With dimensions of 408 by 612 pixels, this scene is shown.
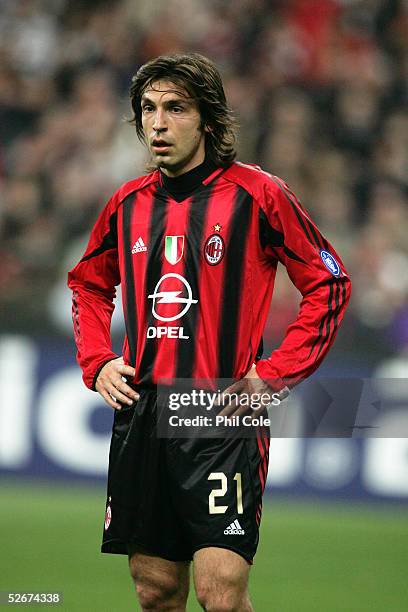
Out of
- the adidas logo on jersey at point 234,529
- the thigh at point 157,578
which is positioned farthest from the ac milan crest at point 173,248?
the thigh at point 157,578

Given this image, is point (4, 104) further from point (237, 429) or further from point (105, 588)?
point (237, 429)

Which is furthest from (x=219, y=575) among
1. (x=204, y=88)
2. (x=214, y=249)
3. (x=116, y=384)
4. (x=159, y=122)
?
(x=204, y=88)

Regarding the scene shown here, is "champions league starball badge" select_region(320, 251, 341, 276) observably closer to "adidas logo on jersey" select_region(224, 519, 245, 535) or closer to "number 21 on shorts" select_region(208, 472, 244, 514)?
"number 21 on shorts" select_region(208, 472, 244, 514)

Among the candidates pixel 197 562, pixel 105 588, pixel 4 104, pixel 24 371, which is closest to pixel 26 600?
pixel 105 588

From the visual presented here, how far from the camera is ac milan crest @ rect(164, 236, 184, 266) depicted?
365 cm

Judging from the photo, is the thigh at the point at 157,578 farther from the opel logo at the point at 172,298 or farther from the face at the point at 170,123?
the face at the point at 170,123

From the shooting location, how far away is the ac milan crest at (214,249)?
361cm

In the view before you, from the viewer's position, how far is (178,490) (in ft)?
11.6

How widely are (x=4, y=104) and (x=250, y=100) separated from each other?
2.00 meters

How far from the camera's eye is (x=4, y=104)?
30.6 feet

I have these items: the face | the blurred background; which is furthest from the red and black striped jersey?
the blurred background

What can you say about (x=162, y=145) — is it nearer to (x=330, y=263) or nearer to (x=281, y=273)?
(x=330, y=263)

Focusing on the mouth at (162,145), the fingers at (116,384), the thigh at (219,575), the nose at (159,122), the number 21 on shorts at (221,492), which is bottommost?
the thigh at (219,575)

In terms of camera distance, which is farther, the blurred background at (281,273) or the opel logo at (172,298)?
the blurred background at (281,273)
